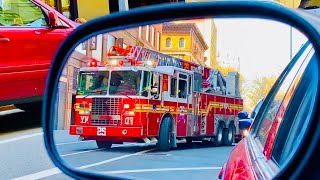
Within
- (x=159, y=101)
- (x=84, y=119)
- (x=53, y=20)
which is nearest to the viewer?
(x=159, y=101)

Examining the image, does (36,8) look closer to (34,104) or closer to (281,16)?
(34,104)

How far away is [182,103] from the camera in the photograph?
2.31 ft

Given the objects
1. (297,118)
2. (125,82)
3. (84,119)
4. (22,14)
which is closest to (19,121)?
(22,14)

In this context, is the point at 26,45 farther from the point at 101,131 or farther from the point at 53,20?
the point at 101,131

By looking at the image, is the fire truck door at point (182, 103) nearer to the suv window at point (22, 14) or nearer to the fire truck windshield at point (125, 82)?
the fire truck windshield at point (125, 82)

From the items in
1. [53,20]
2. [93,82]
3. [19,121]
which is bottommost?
[19,121]

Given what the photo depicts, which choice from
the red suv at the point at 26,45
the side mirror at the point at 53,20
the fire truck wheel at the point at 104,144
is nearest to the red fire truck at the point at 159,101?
the fire truck wheel at the point at 104,144

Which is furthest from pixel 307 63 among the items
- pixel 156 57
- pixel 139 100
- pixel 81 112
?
pixel 81 112

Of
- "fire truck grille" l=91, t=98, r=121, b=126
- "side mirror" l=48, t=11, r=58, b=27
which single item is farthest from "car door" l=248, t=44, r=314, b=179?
"side mirror" l=48, t=11, r=58, b=27

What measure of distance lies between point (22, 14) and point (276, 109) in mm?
2583

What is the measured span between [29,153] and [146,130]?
2.09m

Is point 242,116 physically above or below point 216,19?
below

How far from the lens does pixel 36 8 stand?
3162 mm

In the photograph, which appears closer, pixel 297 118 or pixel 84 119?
pixel 297 118
